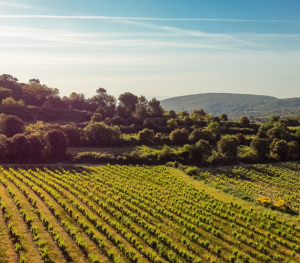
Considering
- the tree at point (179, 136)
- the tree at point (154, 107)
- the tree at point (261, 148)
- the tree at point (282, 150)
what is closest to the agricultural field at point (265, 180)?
the tree at point (282, 150)

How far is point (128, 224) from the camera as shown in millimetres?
20938

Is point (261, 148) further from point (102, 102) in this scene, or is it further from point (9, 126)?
point (102, 102)

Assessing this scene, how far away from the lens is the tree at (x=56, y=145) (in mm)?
45188

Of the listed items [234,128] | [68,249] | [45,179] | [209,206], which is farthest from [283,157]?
[68,249]

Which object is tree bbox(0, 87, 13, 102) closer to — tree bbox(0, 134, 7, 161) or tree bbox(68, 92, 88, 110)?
tree bbox(68, 92, 88, 110)

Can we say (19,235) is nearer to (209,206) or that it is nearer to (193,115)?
(209,206)

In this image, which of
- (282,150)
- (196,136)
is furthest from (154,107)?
(282,150)

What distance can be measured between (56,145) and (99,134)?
1481cm

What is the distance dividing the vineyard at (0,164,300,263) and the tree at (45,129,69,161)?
10.5m

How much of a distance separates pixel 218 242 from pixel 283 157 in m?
43.1

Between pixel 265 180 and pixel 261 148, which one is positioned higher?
pixel 261 148

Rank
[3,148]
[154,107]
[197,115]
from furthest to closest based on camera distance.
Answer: [154,107]
[197,115]
[3,148]

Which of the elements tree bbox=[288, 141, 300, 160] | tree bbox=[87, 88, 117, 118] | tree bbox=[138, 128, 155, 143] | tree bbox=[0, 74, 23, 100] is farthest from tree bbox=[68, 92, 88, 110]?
tree bbox=[288, 141, 300, 160]

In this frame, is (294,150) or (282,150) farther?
(294,150)
